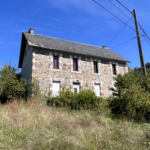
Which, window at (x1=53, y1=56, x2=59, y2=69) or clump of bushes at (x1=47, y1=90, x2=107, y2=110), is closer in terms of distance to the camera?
clump of bushes at (x1=47, y1=90, x2=107, y2=110)

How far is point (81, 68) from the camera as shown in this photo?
13.5m

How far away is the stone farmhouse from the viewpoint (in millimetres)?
11602

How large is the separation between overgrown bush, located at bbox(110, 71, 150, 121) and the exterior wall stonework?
17.6 ft

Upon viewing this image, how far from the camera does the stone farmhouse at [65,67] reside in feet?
38.1

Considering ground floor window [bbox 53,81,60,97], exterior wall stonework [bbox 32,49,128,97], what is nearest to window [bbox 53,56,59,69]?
exterior wall stonework [bbox 32,49,128,97]

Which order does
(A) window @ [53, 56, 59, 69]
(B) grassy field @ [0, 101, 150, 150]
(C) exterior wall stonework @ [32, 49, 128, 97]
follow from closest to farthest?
(B) grassy field @ [0, 101, 150, 150], (C) exterior wall stonework @ [32, 49, 128, 97], (A) window @ [53, 56, 59, 69]

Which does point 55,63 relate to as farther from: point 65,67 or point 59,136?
point 59,136

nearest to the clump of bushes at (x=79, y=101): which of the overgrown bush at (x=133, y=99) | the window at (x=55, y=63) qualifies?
the overgrown bush at (x=133, y=99)

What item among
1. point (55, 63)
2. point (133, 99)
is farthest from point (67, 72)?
point (133, 99)

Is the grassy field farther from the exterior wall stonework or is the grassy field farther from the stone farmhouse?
the stone farmhouse

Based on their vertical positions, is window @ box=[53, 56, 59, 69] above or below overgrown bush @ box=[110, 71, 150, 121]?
above

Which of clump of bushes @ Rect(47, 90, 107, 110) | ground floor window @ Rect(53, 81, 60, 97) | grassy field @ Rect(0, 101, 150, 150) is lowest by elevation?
grassy field @ Rect(0, 101, 150, 150)

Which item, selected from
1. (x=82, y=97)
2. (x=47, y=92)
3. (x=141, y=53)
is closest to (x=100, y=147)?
(x=82, y=97)

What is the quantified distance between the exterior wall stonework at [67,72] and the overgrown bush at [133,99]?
211 inches
